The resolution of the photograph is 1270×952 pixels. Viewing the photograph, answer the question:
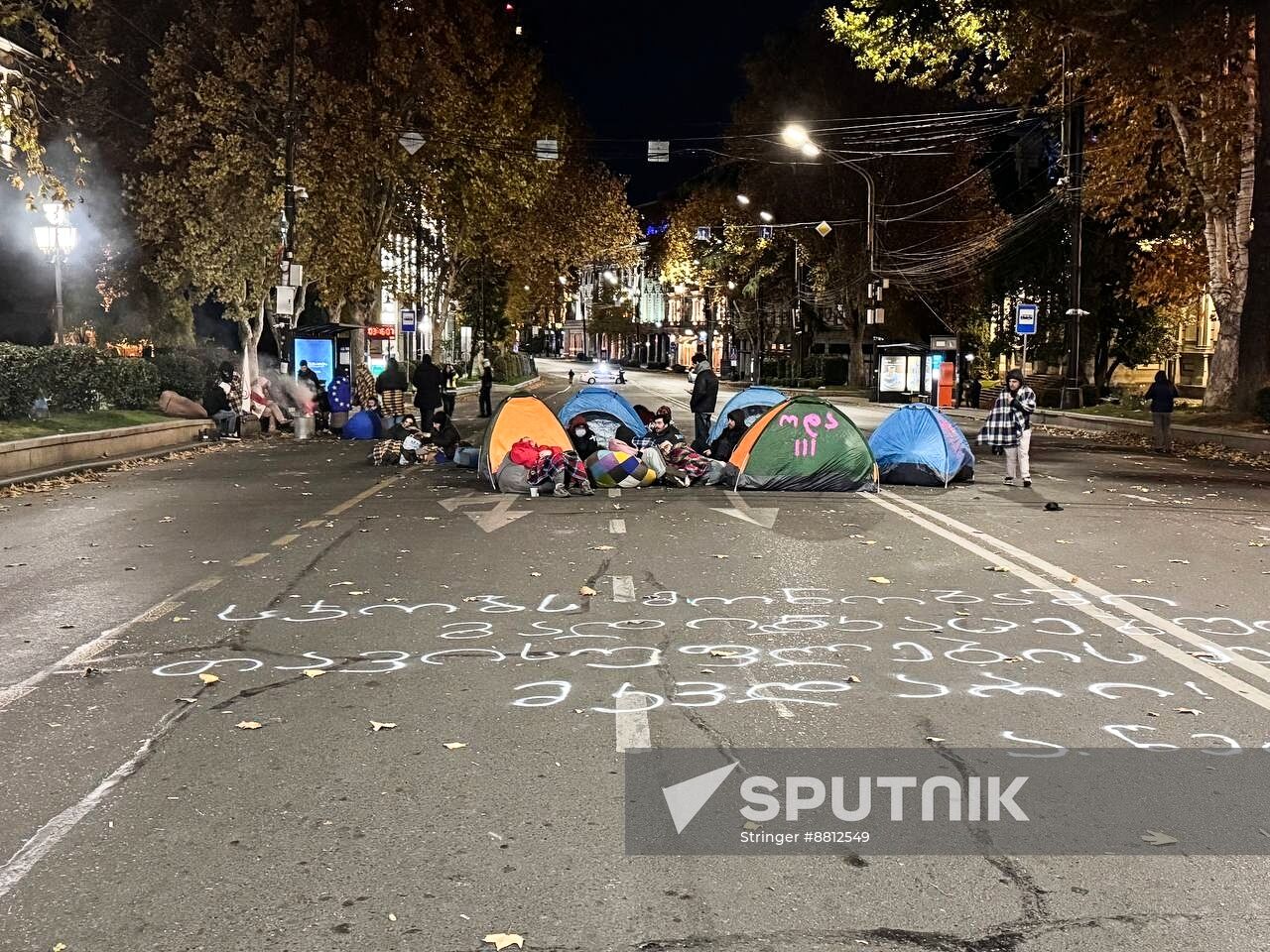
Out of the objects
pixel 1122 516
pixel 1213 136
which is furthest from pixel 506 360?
pixel 1122 516

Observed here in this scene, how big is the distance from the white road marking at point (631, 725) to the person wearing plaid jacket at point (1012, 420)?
1144 centimetres

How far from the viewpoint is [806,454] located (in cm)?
1600

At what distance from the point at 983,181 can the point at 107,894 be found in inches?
2326

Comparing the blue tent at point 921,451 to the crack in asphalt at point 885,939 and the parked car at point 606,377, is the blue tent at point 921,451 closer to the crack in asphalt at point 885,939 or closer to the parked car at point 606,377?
the crack in asphalt at point 885,939

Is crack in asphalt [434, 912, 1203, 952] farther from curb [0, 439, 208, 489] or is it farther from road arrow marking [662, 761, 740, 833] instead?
curb [0, 439, 208, 489]

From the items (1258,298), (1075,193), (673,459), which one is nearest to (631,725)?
(673,459)

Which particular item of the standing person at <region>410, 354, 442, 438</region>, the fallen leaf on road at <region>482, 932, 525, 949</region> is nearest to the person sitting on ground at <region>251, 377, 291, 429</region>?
the standing person at <region>410, 354, 442, 438</region>

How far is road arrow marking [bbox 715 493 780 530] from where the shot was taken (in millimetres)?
13273

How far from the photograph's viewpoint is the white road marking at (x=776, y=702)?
6.00m

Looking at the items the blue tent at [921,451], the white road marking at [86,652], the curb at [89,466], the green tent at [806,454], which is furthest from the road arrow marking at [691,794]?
the curb at [89,466]

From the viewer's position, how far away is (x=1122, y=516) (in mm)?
13859

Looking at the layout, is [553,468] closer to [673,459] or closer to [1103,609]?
[673,459]

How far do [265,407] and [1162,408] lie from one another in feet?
63.0

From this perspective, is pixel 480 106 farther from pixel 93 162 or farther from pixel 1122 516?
pixel 1122 516
